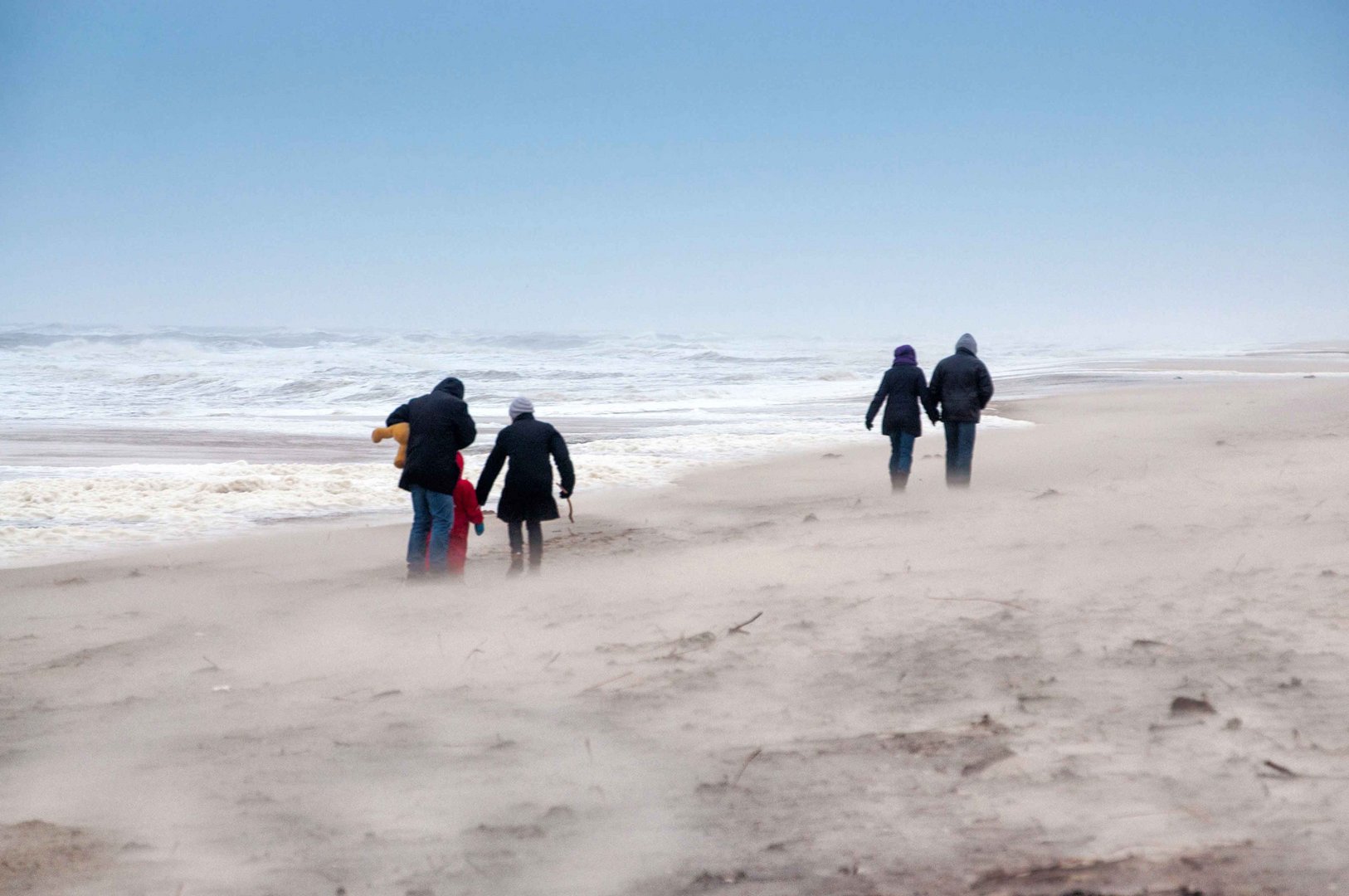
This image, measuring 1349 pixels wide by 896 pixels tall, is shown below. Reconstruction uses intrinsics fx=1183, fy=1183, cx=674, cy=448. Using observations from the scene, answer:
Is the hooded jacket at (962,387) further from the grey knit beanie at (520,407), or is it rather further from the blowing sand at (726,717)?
the grey knit beanie at (520,407)

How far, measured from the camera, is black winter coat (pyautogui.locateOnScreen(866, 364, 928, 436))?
1150cm

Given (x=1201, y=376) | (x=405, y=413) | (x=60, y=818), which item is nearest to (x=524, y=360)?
(x=1201, y=376)

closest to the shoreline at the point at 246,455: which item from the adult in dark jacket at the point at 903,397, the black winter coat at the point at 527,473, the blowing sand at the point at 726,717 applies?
the blowing sand at the point at 726,717

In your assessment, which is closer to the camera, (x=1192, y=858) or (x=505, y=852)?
(x=1192, y=858)

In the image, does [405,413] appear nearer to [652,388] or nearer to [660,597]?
[660,597]

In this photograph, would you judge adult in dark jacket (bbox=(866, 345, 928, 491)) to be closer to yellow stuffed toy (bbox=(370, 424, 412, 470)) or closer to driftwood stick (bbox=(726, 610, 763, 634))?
yellow stuffed toy (bbox=(370, 424, 412, 470))

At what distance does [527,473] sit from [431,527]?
784mm

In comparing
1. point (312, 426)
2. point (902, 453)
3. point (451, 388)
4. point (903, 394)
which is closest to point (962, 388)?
point (903, 394)

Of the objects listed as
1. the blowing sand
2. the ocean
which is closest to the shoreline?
the ocean

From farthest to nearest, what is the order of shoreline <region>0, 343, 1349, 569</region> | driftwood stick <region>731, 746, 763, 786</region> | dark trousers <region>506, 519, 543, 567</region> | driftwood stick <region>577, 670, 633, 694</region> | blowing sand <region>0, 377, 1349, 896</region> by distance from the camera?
shoreline <region>0, 343, 1349, 569</region>
dark trousers <region>506, 519, 543, 567</region>
driftwood stick <region>577, 670, 633, 694</region>
driftwood stick <region>731, 746, 763, 786</region>
blowing sand <region>0, 377, 1349, 896</region>

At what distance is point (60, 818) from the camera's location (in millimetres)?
4293

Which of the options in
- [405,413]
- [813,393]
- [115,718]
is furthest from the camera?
[813,393]

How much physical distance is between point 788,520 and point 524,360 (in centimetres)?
5680

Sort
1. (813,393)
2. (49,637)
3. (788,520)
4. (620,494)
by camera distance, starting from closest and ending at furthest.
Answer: (49,637)
(788,520)
(620,494)
(813,393)
